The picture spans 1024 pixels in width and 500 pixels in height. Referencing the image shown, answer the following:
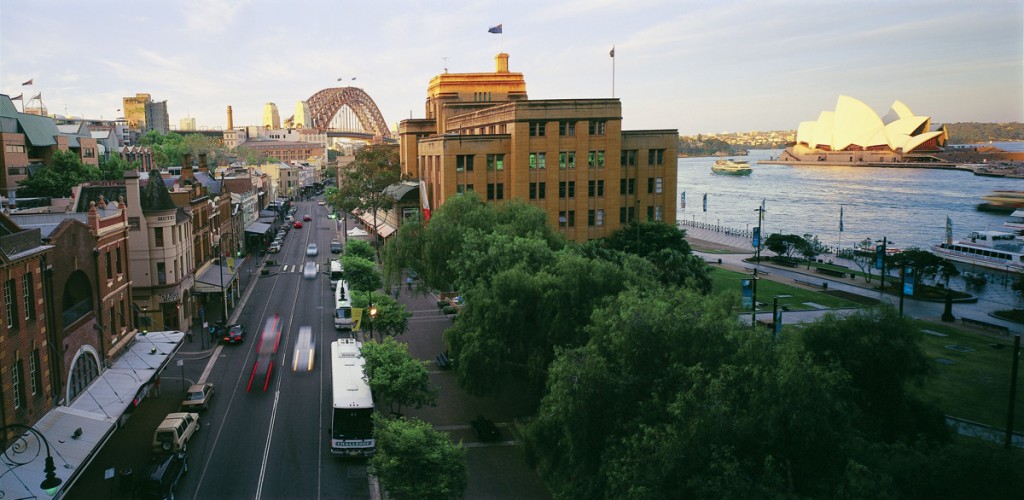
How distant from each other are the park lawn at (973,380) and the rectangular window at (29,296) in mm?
34001

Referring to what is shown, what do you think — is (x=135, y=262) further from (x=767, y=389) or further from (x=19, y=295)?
(x=767, y=389)

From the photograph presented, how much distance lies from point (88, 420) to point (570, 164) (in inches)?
1696

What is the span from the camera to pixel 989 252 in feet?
268

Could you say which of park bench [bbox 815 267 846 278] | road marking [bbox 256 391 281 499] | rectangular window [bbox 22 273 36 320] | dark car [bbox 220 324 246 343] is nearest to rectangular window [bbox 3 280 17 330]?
rectangular window [bbox 22 273 36 320]

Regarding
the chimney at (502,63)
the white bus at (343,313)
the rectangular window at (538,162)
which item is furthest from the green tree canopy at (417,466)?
the chimney at (502,63)

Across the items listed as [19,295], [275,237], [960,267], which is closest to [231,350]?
[19,295]

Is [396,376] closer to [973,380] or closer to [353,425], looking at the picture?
[353,425]

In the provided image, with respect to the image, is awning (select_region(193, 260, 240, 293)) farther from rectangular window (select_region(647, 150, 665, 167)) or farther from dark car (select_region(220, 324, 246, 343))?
rectangular window (select_region(647, 150, 665, 167))

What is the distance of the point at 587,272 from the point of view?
30.2 m

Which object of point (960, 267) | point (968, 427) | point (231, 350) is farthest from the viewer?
point (960, 267)

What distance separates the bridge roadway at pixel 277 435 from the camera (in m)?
26.7

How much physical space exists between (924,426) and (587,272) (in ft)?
44.4

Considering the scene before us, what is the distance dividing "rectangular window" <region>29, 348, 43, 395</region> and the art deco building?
37.5 meters

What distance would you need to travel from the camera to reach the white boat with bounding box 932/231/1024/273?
7831 cm
